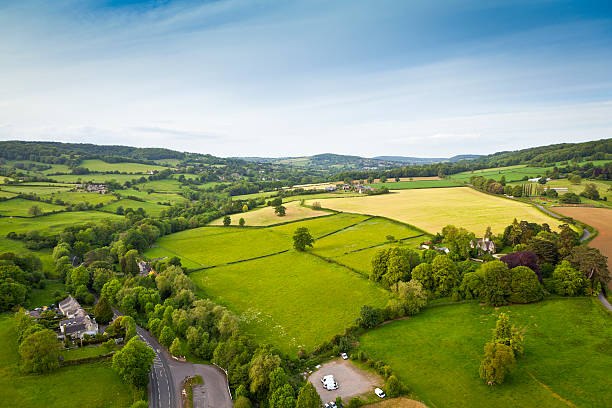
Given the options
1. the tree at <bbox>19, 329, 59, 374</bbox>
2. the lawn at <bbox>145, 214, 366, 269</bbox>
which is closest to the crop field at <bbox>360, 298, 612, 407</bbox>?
the tree at <bbox>19, 329, 59, 374</bbox>

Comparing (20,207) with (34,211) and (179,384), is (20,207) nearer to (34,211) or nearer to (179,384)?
(34,211)

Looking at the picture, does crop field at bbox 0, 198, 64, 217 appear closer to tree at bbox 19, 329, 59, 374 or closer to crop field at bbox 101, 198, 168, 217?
crop field at bbox 101, 198, 168, 217

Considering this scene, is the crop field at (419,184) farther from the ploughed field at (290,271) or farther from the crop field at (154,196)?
the crop field at (154,196)

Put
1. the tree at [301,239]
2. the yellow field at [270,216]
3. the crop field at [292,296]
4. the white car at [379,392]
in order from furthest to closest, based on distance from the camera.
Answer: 1. the yellow field at [270,216]
2. the tree at [301,239]
3. the crop field at [292,296]
4. the white car at [379,392]

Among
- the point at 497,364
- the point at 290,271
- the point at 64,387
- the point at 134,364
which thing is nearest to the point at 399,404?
the point at 497,364

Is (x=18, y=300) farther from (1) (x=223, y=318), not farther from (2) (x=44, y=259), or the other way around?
(1) (x=223, y=318)

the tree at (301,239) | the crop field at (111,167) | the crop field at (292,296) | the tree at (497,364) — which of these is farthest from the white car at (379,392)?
the crop field at (111,167)

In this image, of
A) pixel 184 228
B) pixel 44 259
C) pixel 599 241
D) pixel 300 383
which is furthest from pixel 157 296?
pixel 599 241
